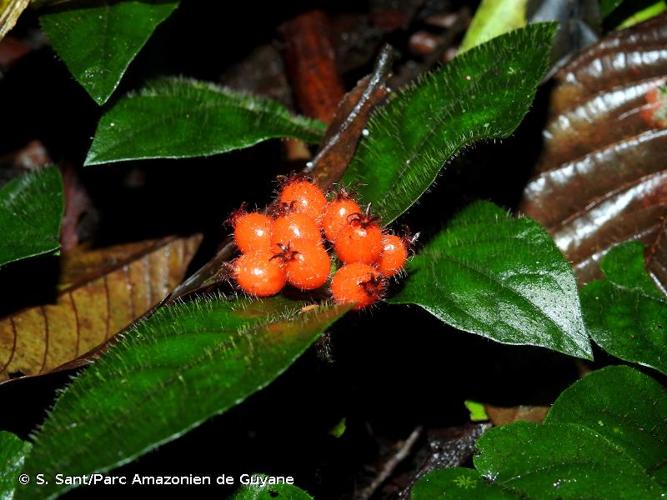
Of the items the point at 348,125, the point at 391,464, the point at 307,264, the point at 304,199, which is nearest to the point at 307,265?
the point at 307,264

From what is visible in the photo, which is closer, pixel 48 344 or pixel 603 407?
pixel 603 407

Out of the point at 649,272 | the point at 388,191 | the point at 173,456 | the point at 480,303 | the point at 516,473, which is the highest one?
the point at 388,191

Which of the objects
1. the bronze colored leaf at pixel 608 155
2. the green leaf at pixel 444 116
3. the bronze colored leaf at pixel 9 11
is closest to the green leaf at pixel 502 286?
the green leaf at pixel 444 116

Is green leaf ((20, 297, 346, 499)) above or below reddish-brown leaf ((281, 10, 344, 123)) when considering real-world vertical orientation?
below

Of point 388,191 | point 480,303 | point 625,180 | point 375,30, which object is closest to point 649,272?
point 625,180

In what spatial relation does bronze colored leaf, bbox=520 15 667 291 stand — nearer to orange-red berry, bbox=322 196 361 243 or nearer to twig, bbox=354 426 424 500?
twig, bbox=354 426 424 500

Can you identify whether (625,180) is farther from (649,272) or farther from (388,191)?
(388,191)

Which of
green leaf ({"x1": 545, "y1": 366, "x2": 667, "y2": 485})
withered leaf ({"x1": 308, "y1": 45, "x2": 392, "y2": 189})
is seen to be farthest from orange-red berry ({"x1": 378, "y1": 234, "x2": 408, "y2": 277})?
green leaf ({"x1": 545, "y1": 366, "x2": 667, "y2": 485})

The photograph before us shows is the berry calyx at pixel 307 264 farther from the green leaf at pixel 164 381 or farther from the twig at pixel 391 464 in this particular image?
the twig at pixel 391 464
